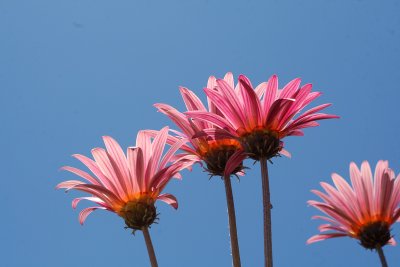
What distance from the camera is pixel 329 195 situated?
214 cm

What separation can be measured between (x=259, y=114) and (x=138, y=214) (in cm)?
60

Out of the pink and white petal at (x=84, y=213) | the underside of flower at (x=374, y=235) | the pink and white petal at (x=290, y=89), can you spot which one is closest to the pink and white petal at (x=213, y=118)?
the pink and white petal at (x=290, y=89)

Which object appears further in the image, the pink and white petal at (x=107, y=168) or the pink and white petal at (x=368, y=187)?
the pink and white petal at (x=368, y=187)

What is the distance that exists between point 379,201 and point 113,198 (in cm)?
113

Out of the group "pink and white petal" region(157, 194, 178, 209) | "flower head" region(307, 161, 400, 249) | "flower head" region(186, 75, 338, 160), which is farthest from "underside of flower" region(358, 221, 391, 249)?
"pink and white petal" region(157, 194, 178, 209)

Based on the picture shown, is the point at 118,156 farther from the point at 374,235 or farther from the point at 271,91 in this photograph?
the point at 374,235

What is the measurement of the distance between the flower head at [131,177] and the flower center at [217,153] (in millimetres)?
96

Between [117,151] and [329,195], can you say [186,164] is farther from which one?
[329,195]

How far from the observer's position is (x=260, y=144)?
1798mm

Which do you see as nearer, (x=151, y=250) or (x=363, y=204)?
(x=151, y=250)

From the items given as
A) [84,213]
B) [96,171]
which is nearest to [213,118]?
[96,171]

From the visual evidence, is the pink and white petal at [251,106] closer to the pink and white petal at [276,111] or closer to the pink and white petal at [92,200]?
the pink and white petal at [276,111]

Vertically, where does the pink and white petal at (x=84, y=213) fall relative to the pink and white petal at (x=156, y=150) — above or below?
below

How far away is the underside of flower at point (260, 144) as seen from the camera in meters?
1.81
